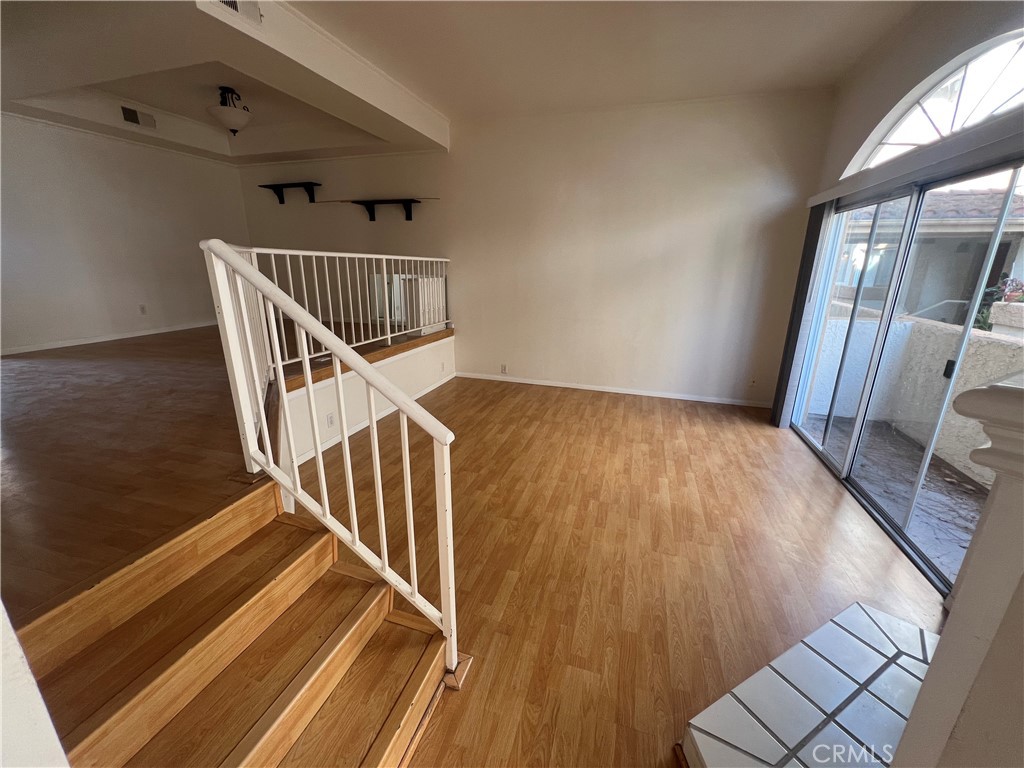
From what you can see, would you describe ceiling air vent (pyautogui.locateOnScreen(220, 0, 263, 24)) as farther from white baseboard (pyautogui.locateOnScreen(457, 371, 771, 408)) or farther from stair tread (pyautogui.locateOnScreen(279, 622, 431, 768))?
white baseboard (pyautogui.locateOnScreen(457, 371, 771, 408))

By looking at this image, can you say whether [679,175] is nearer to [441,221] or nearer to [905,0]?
[905,0]

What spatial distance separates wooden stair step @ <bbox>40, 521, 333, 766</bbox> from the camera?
913 millimetres

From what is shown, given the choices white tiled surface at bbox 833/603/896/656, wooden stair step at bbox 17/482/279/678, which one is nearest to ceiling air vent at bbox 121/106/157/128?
wooden stair step at bbox 17/482/279/678

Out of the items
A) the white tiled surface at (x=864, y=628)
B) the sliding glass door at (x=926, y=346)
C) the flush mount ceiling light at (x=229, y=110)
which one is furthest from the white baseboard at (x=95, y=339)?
the sliding glass door at (x=926, y=346)

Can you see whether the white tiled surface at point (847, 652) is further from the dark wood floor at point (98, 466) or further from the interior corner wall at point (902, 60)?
the interior corner wall at point (902, 60)

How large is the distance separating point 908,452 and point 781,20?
9.39 ft

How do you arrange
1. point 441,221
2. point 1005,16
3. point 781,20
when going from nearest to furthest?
1. point 1005,16
2. point 781,20
3. point 441,221

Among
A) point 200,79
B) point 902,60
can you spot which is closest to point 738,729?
point 902,60

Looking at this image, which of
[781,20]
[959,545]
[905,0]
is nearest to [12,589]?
[959,545]

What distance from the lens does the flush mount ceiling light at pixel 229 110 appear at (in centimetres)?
A: 353

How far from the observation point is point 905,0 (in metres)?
2.22

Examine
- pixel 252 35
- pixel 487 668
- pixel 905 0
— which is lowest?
pixel 487 668

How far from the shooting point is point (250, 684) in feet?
3.74

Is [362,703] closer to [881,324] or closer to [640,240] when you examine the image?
[881,324]
